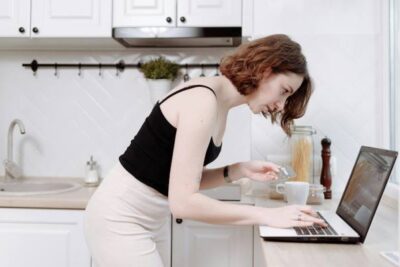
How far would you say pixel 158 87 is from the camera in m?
1.96

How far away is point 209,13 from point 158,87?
44 cm

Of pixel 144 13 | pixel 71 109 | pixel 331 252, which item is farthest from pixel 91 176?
pixel 331 252

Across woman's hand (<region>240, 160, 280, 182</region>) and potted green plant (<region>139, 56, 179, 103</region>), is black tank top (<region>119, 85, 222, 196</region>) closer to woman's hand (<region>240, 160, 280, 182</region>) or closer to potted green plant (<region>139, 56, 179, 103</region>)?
woman's hand (<region>240, 160, 280, 182</region>)

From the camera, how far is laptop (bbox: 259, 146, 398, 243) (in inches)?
39.5

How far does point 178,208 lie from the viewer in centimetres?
98

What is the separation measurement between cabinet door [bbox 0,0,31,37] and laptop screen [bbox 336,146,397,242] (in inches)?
59.2

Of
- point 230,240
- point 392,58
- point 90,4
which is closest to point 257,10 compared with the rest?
point 392,58

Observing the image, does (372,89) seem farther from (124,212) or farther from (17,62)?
(17,62)

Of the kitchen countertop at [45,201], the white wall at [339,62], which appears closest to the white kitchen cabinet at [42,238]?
the kitchen countertop at [45,201]

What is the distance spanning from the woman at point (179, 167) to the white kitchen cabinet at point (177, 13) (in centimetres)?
64

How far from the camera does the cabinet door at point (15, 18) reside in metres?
1.82

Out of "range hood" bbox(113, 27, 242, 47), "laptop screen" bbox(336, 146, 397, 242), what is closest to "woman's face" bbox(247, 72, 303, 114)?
"laptop screen" bbox(336, 146, 397, 242)

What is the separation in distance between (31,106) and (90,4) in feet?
2.27

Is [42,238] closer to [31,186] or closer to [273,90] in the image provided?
[31,186]
